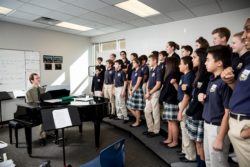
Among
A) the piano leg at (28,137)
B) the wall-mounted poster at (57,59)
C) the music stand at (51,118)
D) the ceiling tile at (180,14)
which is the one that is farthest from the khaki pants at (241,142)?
the wall-mounted poster at (57,59)

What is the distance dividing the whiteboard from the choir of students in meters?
3.21

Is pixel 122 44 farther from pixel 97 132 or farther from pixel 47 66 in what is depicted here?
pixel 97 132

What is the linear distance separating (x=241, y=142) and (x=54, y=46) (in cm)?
612

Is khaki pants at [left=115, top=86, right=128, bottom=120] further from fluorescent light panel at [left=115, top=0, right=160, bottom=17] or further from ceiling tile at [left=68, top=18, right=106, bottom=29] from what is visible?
ceiling tile at [left=68, top=18, right=106, bottom=29]

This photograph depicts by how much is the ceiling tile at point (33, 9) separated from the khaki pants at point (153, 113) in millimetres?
3085

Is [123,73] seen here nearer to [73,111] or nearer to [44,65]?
[73,111]

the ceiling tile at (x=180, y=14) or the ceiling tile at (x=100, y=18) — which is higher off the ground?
the ceiling tile at (x=180, y=14)

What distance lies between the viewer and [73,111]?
8.09ft

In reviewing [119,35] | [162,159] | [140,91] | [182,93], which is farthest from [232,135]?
[119,35]

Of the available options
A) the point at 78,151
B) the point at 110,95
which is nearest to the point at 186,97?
the point at 78,151

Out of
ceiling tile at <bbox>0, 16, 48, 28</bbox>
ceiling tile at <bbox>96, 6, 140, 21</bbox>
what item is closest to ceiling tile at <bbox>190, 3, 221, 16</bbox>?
ceiling tile at <bbox>96, 6, 140, 21</bbox>

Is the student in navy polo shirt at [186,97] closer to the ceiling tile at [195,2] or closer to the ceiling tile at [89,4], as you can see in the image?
the ceiling tile at [195,2]

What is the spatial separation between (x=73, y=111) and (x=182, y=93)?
1.54 meters

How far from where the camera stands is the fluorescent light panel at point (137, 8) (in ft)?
12.4
